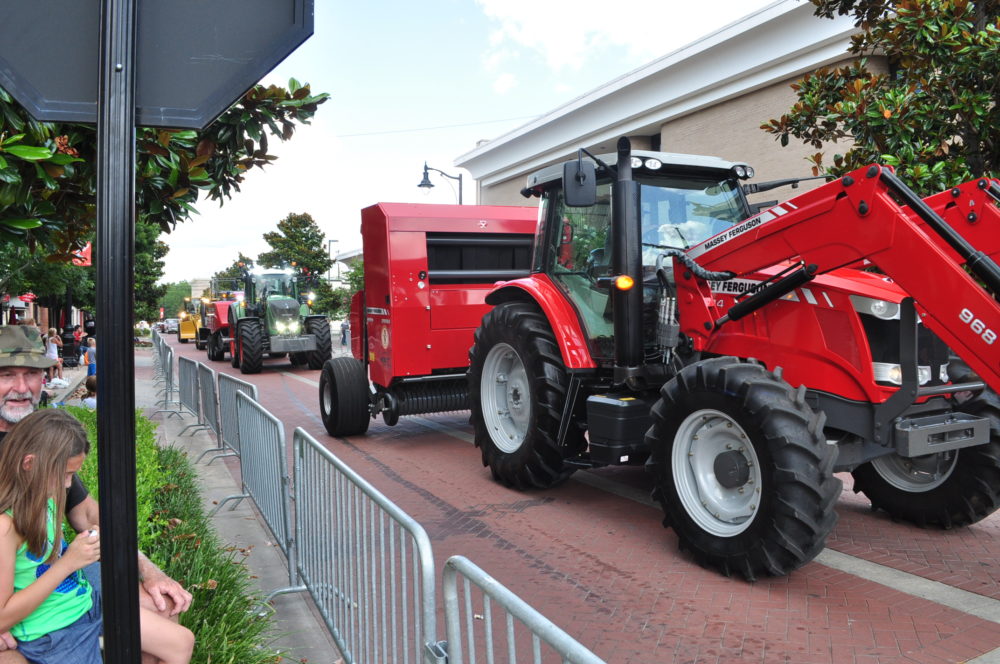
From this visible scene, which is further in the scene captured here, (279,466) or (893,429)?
(279,466)

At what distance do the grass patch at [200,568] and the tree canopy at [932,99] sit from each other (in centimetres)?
544

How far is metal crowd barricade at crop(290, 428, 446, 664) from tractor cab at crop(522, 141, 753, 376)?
250 centimetres

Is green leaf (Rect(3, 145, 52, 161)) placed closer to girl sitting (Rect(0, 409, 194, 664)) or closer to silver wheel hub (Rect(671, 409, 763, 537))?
girl sitting (Rect(0, 409, 194, 664))

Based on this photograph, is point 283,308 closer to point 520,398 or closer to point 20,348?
point 520,398

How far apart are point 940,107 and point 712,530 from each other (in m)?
3.95

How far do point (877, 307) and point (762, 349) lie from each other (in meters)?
0.73

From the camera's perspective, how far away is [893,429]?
4281 millimetres

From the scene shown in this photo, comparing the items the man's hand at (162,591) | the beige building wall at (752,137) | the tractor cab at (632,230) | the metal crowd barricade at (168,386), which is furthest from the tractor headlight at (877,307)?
the beige building wall at (752,137)

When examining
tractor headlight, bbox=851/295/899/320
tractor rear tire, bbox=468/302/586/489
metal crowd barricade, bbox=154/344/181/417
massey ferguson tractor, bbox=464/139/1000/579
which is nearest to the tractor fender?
massey ferguson tractor, bbox=464/139/1000/579

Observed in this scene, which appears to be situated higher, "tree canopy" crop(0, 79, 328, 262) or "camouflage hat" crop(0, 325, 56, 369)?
"tree canopy" crop(0, 79, 328, 262)

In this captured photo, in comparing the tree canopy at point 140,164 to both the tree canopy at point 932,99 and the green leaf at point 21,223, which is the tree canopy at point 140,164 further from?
the tree canopy at point 932,99

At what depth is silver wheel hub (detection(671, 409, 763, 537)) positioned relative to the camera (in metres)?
4.48

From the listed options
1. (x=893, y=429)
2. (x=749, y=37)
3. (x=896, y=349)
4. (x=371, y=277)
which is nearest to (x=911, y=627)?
(x=893, y=429)

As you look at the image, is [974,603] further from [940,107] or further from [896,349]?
[940,107]
